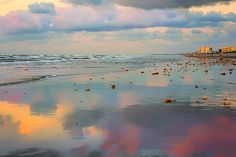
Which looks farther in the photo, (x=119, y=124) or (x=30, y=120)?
(x=30, y=120)

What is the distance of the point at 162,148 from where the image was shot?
826 cm

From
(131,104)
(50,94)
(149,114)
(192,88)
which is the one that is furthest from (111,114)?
(192,88)

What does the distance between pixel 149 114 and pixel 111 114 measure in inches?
49.1

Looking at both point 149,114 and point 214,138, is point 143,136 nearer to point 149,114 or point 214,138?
point 214,138

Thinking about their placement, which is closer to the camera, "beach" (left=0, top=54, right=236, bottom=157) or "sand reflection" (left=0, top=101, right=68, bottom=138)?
"beach" (left=0, top=54, right=236, bottom=157)

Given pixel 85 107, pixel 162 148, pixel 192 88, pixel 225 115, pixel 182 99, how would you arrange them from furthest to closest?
pixel 192 88 < pixel 182 99 < pixel 85 107 < pixel 225 115 < pixel 162 148

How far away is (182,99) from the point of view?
1562 cm

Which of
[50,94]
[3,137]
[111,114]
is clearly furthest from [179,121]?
[50,94]

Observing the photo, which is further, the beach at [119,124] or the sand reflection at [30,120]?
the sand reflection at [30,120]

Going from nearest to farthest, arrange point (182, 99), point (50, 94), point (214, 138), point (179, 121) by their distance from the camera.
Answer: point (214, 138) < point (179, 121) < point (182, 99) < point (50, 94)

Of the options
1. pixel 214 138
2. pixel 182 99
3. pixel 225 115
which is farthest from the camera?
pixel 182 99

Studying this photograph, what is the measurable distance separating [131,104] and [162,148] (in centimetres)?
637

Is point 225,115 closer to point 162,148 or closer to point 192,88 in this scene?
point 162,148

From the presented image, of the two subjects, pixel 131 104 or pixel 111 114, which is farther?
pixel 131 104
